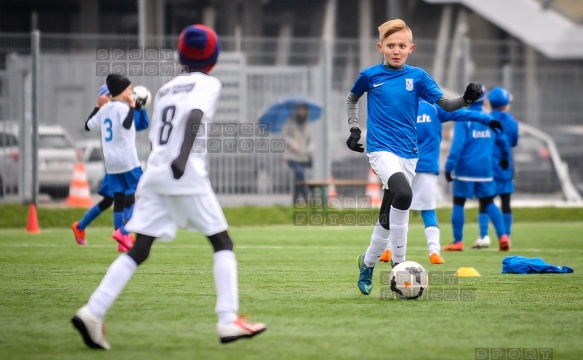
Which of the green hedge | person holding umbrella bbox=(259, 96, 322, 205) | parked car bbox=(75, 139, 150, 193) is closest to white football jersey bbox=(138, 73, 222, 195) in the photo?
A: the green hedge

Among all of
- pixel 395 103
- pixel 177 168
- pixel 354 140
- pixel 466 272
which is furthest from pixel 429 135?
pixel 177 168

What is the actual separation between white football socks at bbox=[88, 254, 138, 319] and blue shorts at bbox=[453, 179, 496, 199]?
29.3 feet

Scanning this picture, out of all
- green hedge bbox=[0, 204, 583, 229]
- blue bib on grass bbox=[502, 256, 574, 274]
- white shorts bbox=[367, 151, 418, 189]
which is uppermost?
white shorts bbox=[367, 151, 418, 189]

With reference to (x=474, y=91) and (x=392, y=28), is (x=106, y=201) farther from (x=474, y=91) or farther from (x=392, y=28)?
(x=474, y=91)

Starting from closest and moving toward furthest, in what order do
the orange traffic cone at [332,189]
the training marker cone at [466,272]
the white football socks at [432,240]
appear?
the training marker cone at [466,272] < the white football socks at [432,240] < the orange traffic cone at [332,189]

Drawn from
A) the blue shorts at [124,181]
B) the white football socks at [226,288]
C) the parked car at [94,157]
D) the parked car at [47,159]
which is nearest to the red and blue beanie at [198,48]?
the white football socks at [226,288]

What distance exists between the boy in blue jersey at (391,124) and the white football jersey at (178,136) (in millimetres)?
2519

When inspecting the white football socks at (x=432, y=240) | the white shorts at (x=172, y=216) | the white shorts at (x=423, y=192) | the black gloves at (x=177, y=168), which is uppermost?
the black gloves at (x=177, y=168)

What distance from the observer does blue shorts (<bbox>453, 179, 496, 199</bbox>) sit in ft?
48.2

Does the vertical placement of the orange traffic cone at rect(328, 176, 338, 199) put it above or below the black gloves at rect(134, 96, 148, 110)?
below

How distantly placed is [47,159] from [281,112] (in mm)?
4738

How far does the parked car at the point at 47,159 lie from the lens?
20.1 metres

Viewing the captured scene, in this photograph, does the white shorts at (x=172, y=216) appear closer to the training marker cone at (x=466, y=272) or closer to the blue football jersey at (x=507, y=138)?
the training marker cone at (x=466, y=272)

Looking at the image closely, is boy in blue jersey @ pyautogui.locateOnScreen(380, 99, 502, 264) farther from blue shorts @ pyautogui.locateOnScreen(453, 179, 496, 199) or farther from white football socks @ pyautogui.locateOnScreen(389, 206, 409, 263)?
white football socks @ pyautogui.locateOnScreen(389, 206, 409, 263)
